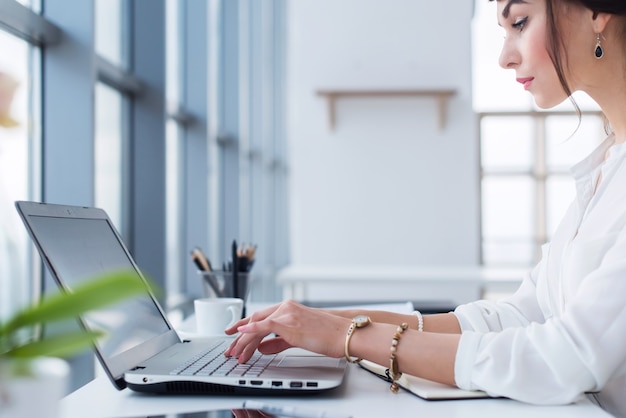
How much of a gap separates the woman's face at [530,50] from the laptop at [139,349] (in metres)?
0.53

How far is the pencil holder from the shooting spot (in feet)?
5.02

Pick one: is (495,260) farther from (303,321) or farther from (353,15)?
(303,321)

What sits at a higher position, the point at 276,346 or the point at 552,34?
the point at 552,34

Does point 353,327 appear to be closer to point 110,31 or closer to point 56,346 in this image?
point 56,346

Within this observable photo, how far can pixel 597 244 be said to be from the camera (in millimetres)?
949

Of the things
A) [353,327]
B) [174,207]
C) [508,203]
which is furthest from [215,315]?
[508,203]

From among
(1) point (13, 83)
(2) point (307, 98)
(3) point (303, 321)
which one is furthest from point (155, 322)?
(2) point (307, 98)

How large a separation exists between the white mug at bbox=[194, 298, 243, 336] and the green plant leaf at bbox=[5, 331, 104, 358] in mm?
913

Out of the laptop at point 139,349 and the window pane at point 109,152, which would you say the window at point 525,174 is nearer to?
the window pane at point 109,152

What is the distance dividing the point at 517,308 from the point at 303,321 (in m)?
0.46

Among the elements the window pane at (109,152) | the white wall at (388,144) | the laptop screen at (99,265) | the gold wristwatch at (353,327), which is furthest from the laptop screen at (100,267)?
the white wall at (388,144)

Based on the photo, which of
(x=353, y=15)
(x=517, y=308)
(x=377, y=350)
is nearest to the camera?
(x=377, y=350)

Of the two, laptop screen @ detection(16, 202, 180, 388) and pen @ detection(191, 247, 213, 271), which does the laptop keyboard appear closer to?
laptop screen @ detection(16, 202, 180, 388)

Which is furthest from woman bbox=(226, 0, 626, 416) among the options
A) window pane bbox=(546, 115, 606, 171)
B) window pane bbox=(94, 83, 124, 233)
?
window pane bbox=(546, 115, 606, 171)
